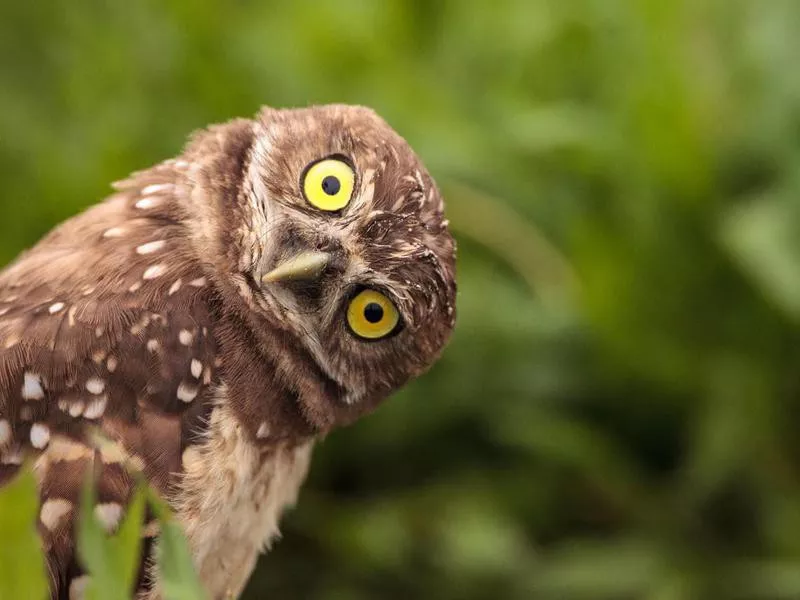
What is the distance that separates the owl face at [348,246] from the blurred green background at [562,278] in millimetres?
1091

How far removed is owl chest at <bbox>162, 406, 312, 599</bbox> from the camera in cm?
140

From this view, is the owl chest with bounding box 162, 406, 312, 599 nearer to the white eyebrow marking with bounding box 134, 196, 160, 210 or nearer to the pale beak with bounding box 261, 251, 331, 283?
the pale beak with bounding box 261, 251, 331, 283

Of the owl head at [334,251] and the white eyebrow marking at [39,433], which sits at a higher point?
the owl head at [334,251]

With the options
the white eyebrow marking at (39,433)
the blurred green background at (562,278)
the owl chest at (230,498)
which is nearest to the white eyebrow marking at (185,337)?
the owl chest at (230,498)

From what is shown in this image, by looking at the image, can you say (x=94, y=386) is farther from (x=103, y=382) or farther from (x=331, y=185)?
(x=331, y=185)

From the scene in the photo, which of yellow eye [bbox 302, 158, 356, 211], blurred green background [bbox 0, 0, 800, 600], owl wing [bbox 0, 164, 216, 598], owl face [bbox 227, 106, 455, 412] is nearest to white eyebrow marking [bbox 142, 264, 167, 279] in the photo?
owl wing [bbox 0, 164, 216, 598]

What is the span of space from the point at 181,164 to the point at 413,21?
1769mm

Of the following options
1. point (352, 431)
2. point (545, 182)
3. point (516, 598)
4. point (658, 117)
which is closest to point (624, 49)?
point (658, 117)

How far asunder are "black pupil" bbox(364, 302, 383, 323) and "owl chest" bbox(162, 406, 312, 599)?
0.81 feet

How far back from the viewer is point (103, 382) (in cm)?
138

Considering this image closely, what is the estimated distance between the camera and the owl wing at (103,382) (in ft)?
4.41

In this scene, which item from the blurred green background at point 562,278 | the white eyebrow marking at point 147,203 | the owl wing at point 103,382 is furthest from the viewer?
the blurred green background at point 562,278

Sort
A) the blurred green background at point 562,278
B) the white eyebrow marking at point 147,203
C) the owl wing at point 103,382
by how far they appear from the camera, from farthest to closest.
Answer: the blurred green background at point 562,278, the white eyebrow marking at point 147,203, the owl wing at point 103,382

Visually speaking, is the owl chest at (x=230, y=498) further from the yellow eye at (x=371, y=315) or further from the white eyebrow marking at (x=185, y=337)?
the yellow eye at (x=371, y=315)
